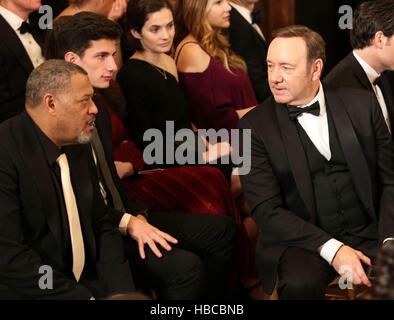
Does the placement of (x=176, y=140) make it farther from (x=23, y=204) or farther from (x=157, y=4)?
(x=23, y=204)

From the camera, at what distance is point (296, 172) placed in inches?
103

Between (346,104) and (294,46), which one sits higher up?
(294,46)

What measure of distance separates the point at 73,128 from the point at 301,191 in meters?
0.96

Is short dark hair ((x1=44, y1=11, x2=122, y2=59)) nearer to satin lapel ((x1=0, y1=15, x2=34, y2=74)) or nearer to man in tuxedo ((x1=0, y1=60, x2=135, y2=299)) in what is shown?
satin lapel ((x1=0, y1=15, x2=34, y2=74))

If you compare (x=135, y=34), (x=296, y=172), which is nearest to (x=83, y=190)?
(x=296, y=172)

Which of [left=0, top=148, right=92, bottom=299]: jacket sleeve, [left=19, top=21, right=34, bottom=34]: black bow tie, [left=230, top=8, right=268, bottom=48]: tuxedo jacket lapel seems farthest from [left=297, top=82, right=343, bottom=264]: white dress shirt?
[left=230, top=8, right=268, bottom=48]: tuxedo jacket lapel

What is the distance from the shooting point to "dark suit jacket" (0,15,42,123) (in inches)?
124

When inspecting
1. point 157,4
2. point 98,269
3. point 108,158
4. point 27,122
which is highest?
point 157,4

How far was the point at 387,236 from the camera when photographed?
8.38ft

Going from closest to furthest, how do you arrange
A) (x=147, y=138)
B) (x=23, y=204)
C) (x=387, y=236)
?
(x=23, y=204) → (x=387, y=236) → (x=147, y=138)

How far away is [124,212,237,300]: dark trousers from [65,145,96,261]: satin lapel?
0.90 feet

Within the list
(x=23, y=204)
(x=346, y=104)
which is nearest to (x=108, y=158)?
(x=23, y=204)

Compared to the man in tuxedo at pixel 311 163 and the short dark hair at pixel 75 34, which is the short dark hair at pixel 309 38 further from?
the short dark hair at pixel 75 34

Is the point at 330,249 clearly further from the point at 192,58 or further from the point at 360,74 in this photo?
the point at 192,58
